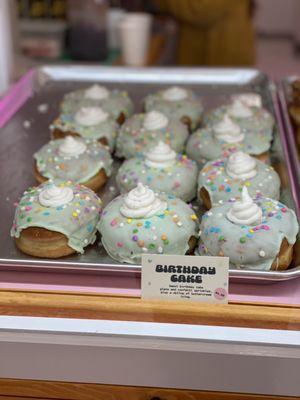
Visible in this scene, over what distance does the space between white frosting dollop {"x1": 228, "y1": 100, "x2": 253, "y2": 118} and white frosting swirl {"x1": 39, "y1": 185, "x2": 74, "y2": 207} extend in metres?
0.93

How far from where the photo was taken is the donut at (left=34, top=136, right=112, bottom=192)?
1.99m

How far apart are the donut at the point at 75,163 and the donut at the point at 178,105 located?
48 cm

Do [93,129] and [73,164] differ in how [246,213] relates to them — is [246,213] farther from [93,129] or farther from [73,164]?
[93,129]

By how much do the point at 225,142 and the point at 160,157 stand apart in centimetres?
32

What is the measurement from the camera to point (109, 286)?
1430 mm

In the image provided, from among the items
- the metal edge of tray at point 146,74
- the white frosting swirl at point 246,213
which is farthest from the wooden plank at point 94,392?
the metal edge of tray at point 146,74

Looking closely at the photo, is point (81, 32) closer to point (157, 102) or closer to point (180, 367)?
point (157, 102)

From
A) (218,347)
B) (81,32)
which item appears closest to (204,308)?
(218,347)

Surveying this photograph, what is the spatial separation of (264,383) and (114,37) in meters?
3.31

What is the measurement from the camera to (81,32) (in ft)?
12.5

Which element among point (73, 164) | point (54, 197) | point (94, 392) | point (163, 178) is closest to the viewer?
point (94, 392)

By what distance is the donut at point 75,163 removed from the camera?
1.99 m

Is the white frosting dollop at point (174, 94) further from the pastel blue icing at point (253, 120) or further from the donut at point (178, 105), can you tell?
the pastel blue icing at point (253, 120)

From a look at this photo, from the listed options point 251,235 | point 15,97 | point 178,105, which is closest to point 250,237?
point 251,235
